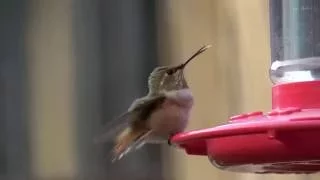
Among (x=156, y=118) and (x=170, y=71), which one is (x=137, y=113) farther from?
(x=170, y=71)

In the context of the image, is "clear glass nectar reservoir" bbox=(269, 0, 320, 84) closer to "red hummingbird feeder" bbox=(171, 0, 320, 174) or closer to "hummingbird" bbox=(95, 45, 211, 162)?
"red hummingbird feeder" bbox=(171, 0, 320, 174)

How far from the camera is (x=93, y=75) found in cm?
263

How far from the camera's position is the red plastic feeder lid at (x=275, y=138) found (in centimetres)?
110

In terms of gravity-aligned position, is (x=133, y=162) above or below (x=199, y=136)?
below

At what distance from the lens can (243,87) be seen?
7.73ft

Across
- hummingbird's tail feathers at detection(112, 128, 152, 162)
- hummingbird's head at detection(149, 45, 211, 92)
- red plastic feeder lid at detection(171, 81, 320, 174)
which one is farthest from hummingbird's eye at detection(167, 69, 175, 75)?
red plastic feeder lid at detection(171, 81, 320, 174)

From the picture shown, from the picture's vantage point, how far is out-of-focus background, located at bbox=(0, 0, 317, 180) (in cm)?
257

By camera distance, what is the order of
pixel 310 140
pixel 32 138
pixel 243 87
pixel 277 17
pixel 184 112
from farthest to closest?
1. pixel 32 138
2. pixel 243 87
3. pixel 184 112
4. pixel 277 17
5. pixel 310 140

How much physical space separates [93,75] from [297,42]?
4.13ft

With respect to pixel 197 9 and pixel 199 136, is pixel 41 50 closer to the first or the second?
pixel 197 9

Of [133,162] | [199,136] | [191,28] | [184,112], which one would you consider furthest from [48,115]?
[199,136]

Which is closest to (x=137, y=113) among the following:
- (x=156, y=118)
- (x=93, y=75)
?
(x=156, y=118)

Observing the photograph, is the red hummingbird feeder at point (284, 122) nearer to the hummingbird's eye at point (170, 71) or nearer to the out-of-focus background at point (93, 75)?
the hummingbird's eye at point (170, 71)

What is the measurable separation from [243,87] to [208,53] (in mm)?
320
